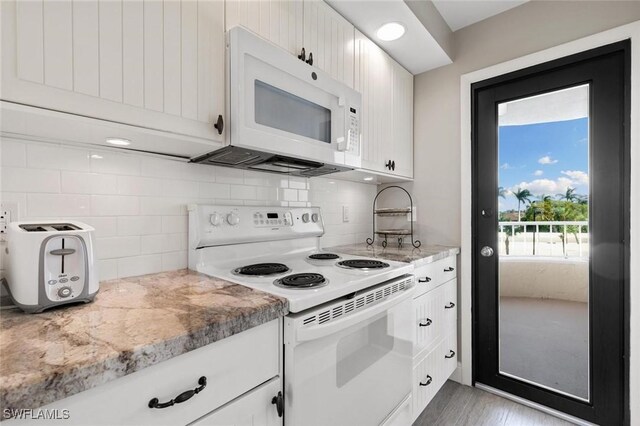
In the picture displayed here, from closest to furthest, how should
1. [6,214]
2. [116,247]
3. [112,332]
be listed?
[112,332] < [6,214] < [116,247]

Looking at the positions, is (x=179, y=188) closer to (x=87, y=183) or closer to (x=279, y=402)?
(x=87, y=183)

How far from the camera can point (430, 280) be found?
1813mm

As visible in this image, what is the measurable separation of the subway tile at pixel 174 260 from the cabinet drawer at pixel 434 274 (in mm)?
1182

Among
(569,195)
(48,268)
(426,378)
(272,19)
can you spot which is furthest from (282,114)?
(569,195)

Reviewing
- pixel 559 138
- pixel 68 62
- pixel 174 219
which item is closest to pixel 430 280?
pixel 559 138

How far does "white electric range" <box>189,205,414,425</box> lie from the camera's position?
0.96 metres

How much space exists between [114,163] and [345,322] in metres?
1.09

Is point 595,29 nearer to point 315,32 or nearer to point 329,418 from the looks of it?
point 315,32

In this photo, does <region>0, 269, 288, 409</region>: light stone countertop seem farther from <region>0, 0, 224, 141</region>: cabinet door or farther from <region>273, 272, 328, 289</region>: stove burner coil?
<region>0, 0, 224, 141</region>: cabinet door

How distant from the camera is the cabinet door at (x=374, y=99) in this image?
73.0 inches

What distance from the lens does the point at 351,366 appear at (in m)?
1.13

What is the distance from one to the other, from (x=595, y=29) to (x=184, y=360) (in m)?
2.58

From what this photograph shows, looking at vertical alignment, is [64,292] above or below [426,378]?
above

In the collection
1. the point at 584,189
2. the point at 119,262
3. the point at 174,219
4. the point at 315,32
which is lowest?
the point at 119,262
